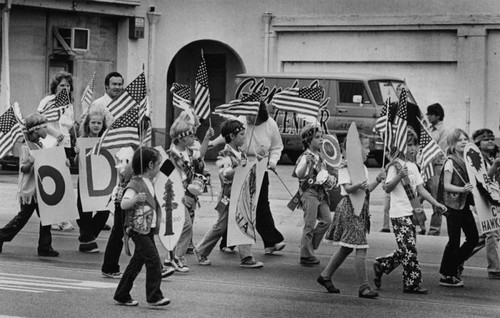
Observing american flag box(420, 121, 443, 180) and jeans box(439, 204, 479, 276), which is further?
american flag box(420, 121, 443, 180)

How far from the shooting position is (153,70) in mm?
31016

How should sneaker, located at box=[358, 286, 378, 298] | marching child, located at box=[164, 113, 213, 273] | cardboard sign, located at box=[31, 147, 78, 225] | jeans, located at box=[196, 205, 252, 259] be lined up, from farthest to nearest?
1. cardboard sign, located at box=[31, 147, 78, 225]
2. jeans, located at box=[196, 205, 252, 259]
3. marching child, located at box=[164, 113, 213, 273]
4. sneaker, located at box=[358, 286, 378, 298]

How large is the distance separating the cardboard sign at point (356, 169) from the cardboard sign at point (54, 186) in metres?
3.64

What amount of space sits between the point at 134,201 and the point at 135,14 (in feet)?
68.2

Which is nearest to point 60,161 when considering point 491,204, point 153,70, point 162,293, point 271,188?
point 162,293

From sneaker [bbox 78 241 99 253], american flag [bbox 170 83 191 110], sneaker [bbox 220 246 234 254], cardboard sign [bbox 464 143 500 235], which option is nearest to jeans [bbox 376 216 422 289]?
cardboard sign [bbox 464 143 500 235]

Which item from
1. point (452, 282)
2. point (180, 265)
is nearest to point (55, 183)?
point (180, 265)

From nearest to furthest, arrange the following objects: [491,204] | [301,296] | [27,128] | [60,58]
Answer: [301,296], [491,204], [27,128], [60,58]

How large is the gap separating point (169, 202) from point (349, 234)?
5.50 ft

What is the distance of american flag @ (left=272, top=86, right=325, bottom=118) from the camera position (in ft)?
45.2

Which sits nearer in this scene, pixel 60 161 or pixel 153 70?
pixel 60 161

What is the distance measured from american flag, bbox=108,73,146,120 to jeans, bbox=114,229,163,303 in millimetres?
2374

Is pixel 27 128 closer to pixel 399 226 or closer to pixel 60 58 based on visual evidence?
pixel 399 226

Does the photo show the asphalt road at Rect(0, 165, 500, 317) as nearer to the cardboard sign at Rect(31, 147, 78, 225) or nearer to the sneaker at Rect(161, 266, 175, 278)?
the sneaker at Rect(161, 266, 175, 278)
